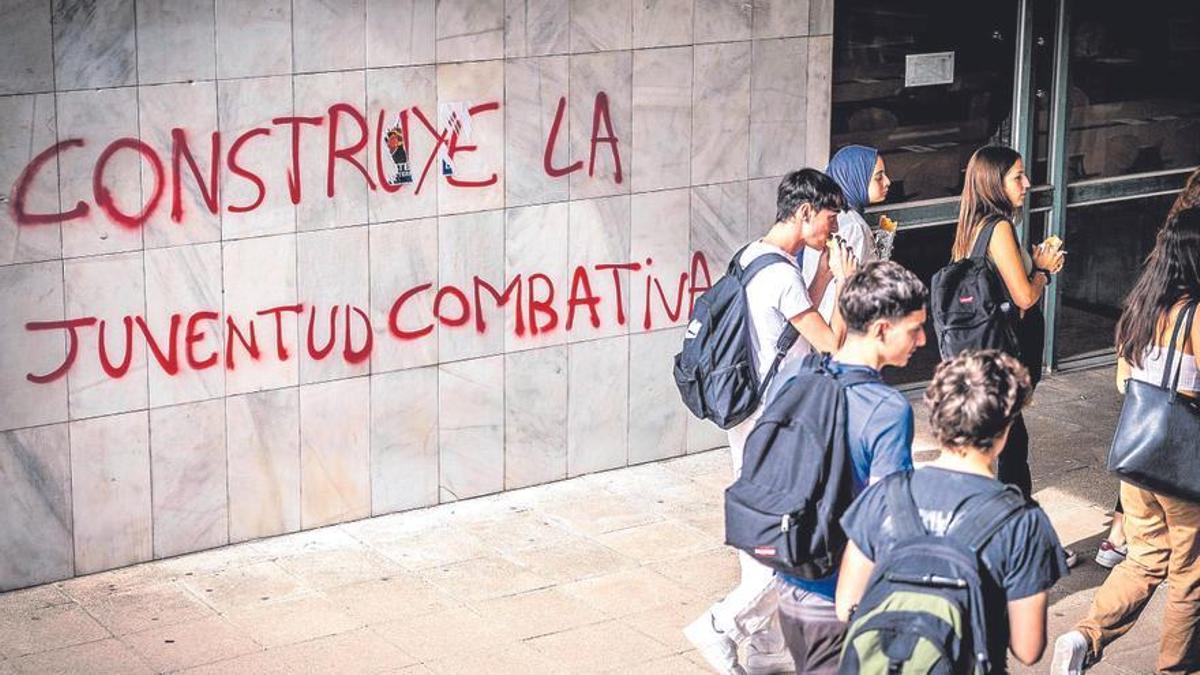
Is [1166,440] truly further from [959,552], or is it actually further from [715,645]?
[959,552]

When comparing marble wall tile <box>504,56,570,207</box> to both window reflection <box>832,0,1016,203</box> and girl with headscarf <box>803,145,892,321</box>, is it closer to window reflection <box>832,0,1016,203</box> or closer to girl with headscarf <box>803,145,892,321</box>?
girl with headscarf <box>803,145,892,321</box>

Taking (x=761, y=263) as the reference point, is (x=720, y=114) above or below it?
above

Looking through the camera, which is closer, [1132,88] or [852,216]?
[852,216]

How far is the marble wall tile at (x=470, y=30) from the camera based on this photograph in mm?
8602

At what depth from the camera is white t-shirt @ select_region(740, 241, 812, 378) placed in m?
7.02

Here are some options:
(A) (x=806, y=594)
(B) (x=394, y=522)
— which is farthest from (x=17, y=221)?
(A) (x=806, y=594)

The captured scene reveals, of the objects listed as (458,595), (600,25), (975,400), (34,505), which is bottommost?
(458,595)

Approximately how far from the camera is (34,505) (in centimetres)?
785

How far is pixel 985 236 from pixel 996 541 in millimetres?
3264

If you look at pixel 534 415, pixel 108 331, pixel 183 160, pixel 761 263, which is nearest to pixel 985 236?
pixel 761 263

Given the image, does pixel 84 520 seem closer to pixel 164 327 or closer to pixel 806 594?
pixel 164 327

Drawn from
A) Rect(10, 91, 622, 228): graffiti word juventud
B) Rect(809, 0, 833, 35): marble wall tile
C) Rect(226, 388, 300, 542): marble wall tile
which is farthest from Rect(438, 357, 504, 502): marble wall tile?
Rect(809, 0, 833, 35): marble wall tile

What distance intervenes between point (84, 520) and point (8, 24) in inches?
82.1

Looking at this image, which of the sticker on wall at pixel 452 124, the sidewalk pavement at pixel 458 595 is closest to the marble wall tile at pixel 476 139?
the sticker on wall at pixel 452 124
